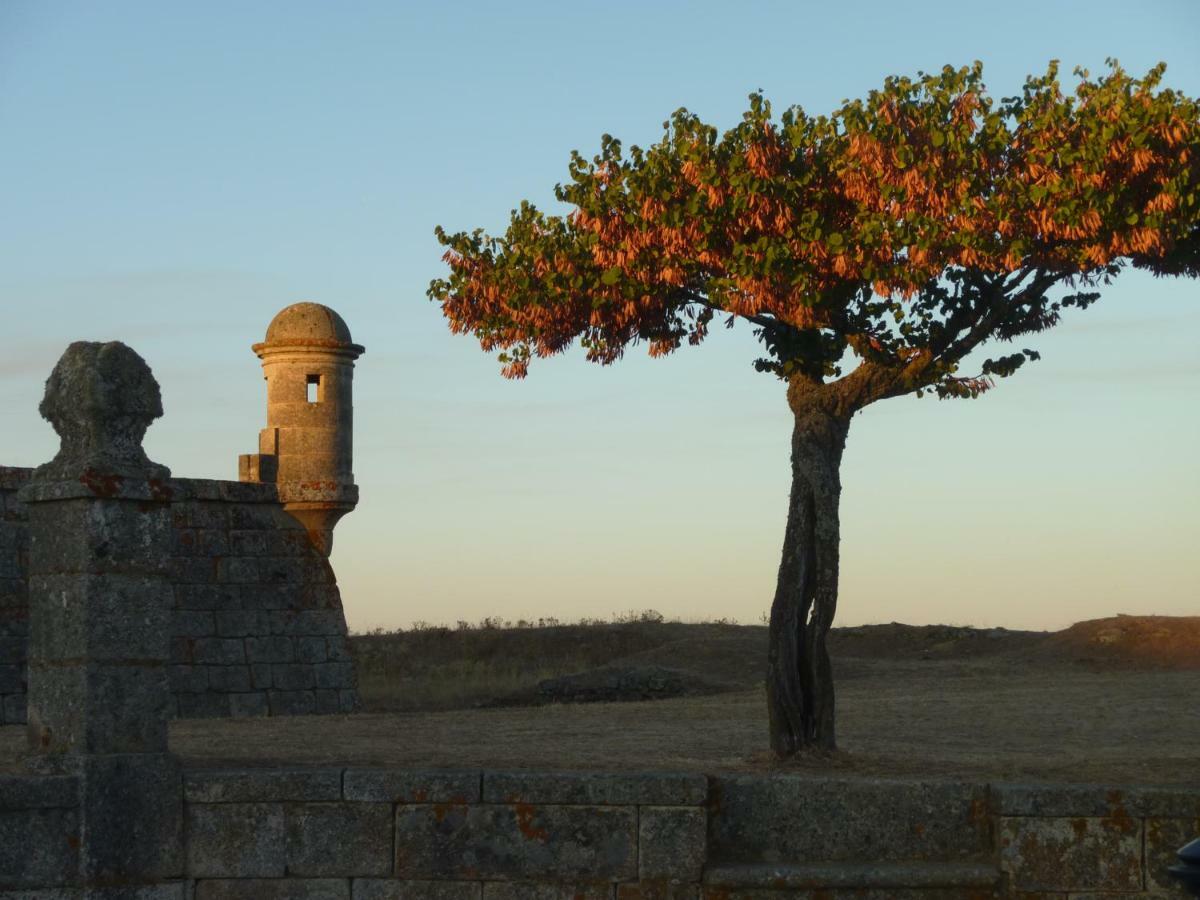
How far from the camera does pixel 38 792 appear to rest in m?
9.04

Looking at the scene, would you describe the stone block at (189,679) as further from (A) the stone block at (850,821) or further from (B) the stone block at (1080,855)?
(B) the stone block at (1080,855)

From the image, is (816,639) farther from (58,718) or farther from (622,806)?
(58,718)

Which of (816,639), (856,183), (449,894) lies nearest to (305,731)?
(816,639)

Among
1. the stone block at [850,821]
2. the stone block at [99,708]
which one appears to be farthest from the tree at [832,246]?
the stone block at [99,708]

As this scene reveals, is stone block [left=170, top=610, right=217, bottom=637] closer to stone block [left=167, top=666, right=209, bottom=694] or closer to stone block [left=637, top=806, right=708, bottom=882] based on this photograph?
stone block [left=167, top=666, right=209, bottom=694]

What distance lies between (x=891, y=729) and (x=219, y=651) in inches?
372

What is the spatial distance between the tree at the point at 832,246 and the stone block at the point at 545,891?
3.33 m

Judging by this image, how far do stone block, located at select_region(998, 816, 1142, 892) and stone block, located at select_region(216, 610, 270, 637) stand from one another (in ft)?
45.1

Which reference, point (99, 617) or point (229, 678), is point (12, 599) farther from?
point (99, 617)

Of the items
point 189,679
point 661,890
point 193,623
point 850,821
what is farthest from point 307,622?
point 850,821

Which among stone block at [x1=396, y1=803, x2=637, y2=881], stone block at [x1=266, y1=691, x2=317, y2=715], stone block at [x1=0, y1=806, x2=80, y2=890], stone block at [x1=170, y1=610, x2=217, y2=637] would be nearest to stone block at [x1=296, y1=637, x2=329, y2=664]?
stone block at [x1=266, y1=691, x2=317, y2=715]

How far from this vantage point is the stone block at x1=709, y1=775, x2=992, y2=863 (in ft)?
30.4

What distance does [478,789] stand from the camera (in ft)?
30.0

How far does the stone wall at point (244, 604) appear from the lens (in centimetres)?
1987
